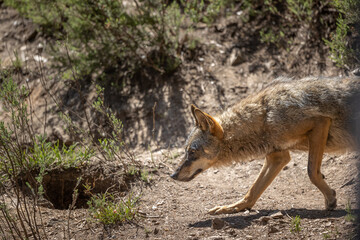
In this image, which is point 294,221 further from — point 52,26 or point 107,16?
point 52,26

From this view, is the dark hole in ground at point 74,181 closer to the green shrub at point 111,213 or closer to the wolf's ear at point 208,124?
the green shrub at point 111,213

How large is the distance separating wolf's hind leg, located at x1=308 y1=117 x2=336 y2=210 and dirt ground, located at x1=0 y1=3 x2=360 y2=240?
0.17 metres

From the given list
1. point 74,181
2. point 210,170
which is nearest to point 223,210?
point 210,170

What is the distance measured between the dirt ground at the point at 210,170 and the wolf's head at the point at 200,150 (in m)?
0.56

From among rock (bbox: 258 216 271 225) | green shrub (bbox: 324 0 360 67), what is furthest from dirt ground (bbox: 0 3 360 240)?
green shrub (bbox: 324 0 360 67)

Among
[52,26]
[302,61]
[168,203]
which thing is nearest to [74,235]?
[168,203]

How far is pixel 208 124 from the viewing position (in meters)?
5.53

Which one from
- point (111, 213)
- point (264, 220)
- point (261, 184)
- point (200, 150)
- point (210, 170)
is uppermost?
point (200, 150)

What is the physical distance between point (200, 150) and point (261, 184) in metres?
1.01

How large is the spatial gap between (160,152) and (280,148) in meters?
3.03

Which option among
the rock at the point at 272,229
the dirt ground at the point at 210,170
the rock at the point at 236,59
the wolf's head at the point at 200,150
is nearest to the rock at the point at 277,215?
the dirt ground at the point at 210,170

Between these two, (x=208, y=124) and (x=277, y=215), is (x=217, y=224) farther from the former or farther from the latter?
(x=208, y=124)

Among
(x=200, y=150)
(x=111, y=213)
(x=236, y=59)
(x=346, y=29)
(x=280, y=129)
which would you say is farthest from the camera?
(x=236, y=59)

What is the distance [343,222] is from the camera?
14.6ft
